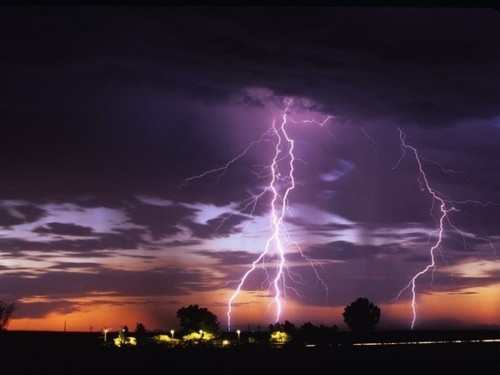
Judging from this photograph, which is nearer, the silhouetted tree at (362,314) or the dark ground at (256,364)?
the dark ground at (256,364)

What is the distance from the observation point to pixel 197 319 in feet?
79.4

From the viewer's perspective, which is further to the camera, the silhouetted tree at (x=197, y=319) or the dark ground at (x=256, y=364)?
the silhouetted tree at (x=197, y=319)

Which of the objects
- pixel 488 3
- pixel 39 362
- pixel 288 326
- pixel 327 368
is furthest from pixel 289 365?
pixel 288 326

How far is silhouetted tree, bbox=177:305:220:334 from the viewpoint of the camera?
23406 mm

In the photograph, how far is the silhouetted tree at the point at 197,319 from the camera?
2341 centimetres

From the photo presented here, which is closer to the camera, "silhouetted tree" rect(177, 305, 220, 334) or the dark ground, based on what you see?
the dark ground

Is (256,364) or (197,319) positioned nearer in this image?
(256,364)

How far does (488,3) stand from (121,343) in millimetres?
19381

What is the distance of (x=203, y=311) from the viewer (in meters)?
24.0

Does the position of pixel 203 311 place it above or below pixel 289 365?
above

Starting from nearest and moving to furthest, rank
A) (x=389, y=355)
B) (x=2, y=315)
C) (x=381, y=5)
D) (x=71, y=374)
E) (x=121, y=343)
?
1. (x=381, y=5)
2. (x=71, y=374)
3. (x=389, y=355)
4. (x=121, y=343)
5. (x=2, y=315)

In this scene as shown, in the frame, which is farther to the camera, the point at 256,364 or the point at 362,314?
the point at 362,314

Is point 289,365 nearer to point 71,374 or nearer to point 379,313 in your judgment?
point 71,374

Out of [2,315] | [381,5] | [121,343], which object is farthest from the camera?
[2,315]
